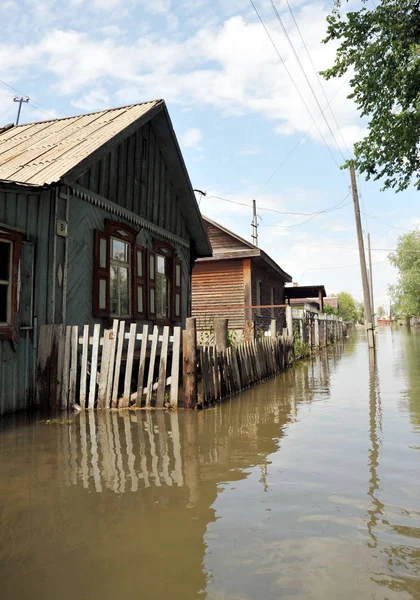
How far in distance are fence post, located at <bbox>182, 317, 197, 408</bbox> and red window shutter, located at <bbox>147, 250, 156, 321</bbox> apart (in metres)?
3.92

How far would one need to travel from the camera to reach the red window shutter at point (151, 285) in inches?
440

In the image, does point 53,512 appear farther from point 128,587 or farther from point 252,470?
point 252,470

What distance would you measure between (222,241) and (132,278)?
11.2m

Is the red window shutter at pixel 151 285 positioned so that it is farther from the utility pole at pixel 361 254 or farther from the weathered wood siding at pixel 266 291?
the utility pole at pixel 361 254

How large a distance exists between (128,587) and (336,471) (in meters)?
2.43

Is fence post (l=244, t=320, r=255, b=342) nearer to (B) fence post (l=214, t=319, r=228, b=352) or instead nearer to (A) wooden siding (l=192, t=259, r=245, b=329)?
(A) wooden siding (l=192, t=259, r=245, b=329)

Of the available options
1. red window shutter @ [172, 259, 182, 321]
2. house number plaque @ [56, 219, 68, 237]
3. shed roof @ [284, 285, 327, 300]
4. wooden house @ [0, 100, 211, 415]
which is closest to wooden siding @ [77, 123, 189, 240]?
wooden house @ [0, 100, 211, 415]

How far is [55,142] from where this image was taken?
31.3 feet

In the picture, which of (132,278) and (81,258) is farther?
(132,278)

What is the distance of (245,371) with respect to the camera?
980 cm

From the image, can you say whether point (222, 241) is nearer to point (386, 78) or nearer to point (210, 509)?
point (386, 78)

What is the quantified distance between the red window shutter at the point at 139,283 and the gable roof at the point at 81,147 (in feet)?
8.68

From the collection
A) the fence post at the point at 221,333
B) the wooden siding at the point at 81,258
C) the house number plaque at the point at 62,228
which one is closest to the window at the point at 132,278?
the wooden siding at the point at 81,258

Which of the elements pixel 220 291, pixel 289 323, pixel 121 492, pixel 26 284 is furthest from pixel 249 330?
pixel 121 492
